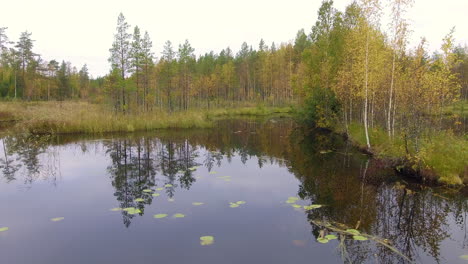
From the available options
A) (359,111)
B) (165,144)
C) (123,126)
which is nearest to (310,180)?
(165,144)

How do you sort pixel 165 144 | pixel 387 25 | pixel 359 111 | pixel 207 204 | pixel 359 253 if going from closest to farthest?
pixel 359 253
pixel 207 204
pixel 387 25
pixel 165 144
pixel 359 111

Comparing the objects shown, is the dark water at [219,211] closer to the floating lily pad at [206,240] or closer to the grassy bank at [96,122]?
the floating lily pad at [206,240]

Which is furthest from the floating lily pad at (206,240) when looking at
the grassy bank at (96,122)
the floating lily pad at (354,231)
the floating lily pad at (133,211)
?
the grassy bank at (96,122)

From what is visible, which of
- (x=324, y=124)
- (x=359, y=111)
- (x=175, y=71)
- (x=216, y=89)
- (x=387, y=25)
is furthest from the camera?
(x=216, y=89)

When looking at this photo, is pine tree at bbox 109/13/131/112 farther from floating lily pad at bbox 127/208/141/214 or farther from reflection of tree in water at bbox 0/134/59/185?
floating lily pad at bbox 127/208/141/214

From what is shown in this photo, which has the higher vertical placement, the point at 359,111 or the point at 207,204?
the point at 359,111

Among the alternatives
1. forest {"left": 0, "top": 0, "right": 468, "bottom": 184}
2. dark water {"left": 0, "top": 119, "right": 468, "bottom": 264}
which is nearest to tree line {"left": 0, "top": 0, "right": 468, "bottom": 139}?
forest {"left": 0, "top": 0, "right": 468, "bottom": 184}

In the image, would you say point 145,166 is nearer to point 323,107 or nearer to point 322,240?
point 322,240

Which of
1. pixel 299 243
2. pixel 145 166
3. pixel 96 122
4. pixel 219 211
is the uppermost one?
pixel 96 122

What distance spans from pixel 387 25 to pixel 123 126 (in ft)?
63.9

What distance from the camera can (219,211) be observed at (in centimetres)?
858

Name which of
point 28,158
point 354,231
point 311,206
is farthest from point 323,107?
point 28,158

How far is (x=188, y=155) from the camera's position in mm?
16281

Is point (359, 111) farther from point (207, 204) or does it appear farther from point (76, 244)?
point (76, 244)
